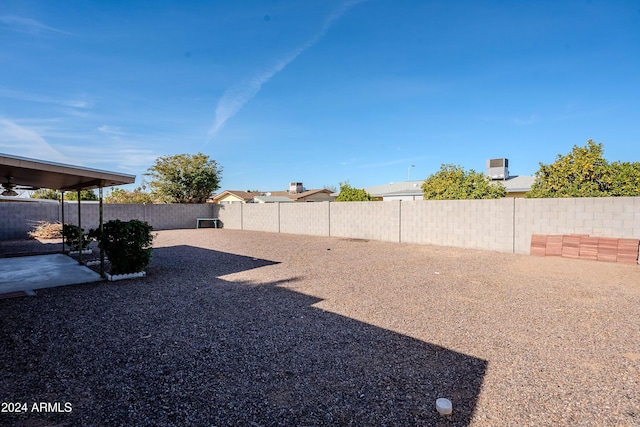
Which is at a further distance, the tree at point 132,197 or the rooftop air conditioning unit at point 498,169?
the tree at point 132,197

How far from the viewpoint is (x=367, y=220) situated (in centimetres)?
1527

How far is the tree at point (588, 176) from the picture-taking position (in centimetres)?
1202

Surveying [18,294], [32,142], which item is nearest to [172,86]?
[32,142]

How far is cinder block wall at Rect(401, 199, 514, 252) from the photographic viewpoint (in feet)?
36.6

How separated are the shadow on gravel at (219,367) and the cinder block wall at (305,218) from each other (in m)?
11.9

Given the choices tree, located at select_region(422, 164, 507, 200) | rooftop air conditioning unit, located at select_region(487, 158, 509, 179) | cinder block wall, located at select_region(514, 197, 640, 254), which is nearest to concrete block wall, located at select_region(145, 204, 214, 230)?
tree, located at select_region(422, 164, 507, 200)

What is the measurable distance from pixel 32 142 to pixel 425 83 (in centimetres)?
1841

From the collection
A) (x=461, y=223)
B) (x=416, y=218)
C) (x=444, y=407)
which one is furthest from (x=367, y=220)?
(x=444, y=407)

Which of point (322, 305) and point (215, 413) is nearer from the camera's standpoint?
point (215, 413)

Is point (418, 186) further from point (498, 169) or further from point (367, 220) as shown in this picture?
point (367, 220)

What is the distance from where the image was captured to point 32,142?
1433cm

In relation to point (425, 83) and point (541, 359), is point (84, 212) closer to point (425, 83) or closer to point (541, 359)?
point (425, 83)

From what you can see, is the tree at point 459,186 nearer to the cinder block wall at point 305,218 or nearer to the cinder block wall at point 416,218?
the cinder block wall at point 416,218

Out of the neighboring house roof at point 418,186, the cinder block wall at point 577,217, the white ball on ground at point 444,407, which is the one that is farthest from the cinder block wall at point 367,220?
the neighboring house roof at point 418,186
